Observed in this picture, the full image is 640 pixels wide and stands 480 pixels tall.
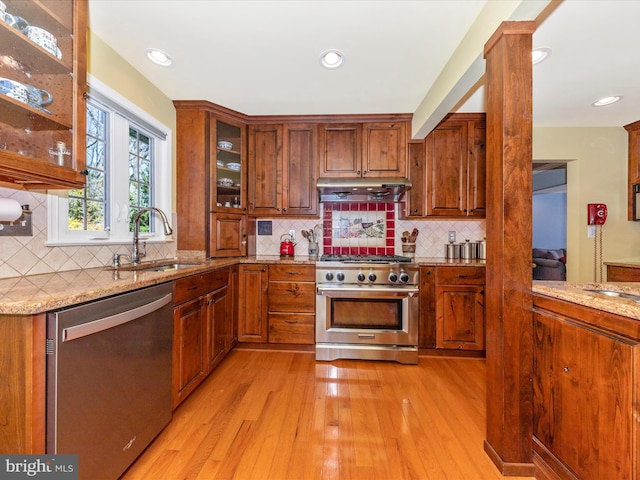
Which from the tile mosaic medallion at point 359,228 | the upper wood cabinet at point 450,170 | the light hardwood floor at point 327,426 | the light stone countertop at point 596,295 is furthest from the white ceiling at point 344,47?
the light hardwood floor at point 327,426

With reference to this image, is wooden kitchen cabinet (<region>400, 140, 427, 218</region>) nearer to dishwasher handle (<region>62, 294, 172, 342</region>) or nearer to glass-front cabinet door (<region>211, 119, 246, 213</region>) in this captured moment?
glass-front cabinet door (<region>211, 119, 246, 213</region>)

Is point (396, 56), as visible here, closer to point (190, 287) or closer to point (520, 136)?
point (520, 136)

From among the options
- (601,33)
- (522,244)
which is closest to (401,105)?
(601,33)

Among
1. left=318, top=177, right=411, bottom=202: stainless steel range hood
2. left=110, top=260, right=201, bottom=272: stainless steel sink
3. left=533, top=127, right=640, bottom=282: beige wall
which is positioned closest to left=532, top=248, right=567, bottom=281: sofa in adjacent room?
left=533, top=127, right=640, bottom=282: beige wall

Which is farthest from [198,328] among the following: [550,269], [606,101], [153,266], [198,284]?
[550,269]

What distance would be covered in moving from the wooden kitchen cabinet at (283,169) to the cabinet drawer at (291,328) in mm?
1055

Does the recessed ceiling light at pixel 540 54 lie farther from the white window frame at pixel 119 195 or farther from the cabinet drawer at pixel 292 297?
the white window frame at pixel 119 195

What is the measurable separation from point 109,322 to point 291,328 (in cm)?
173

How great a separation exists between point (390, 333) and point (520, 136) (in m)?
1.81

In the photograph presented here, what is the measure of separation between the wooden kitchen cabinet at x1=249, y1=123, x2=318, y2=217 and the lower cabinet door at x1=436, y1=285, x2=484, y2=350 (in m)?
1.53

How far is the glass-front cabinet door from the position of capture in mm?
2756

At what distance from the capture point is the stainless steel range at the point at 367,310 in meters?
2.50

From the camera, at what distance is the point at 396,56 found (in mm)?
1934

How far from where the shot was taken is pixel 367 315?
256 centimetres
